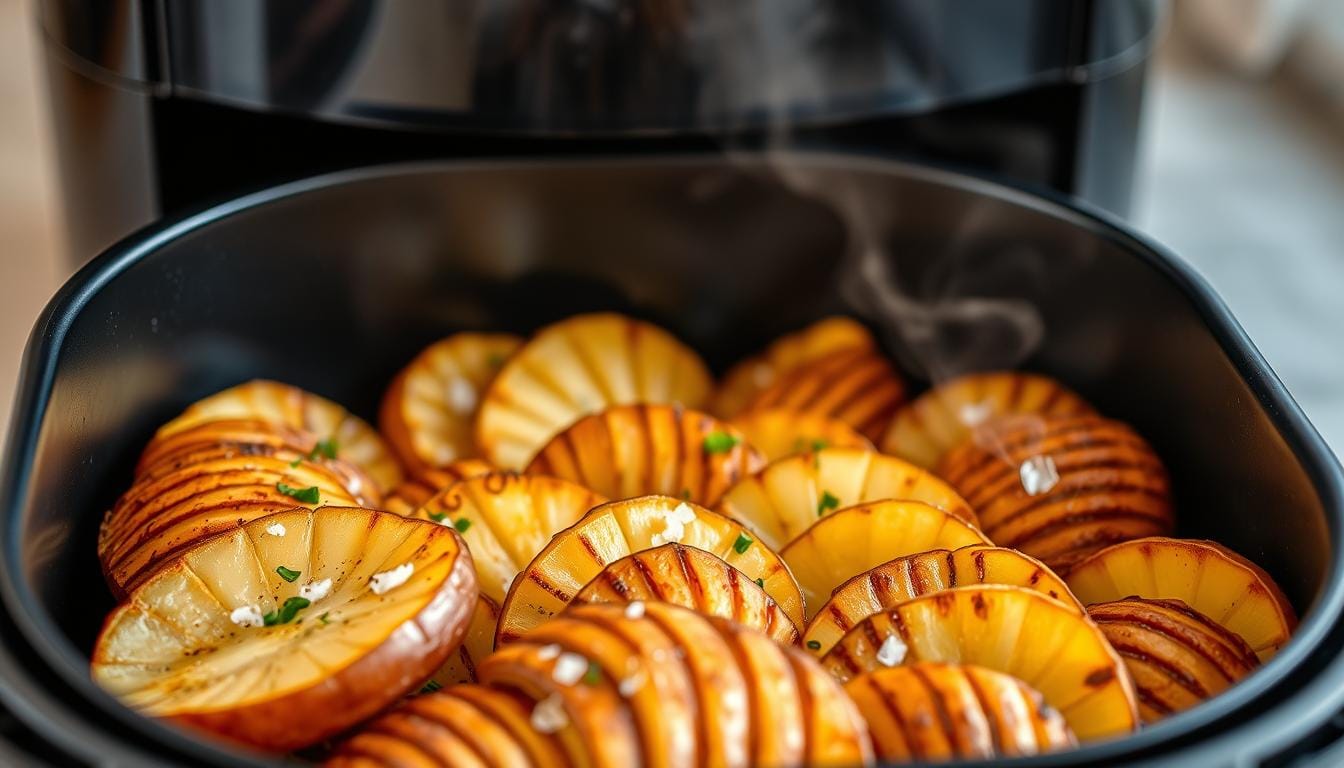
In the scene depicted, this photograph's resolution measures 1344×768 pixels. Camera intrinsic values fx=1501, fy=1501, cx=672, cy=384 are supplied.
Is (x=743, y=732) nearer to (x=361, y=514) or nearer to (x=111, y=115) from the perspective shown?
(x=361, y=514)

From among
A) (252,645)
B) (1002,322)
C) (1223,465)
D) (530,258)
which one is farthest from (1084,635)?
(530,258)

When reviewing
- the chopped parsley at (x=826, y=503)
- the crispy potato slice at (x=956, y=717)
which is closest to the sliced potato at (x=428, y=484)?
the chopped parsley at (x=826, y=503)

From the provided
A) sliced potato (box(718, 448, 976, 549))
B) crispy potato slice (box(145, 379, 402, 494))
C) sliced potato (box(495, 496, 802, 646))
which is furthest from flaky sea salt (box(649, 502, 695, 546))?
crispy potato slice (box(145, 379, 402, 494))

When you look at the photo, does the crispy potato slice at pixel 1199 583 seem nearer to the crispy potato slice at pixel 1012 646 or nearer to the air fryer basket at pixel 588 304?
the air fryer basket at pixel 588 304

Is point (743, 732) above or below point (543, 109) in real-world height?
below

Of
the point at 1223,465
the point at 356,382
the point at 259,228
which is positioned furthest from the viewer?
the point at 356,382

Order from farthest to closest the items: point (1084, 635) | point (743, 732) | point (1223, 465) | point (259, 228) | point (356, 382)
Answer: point (356, 382) → point (259, 228) → point (1223, 465) → point (1084, 635) → point (743, 732)
